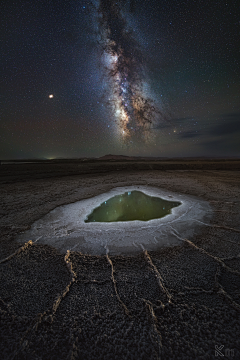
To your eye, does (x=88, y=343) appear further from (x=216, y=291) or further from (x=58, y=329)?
(x=216, y=291)

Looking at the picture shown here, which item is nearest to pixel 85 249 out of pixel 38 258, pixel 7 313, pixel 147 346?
pixel 38 258

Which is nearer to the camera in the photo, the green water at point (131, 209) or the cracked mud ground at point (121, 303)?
the cracked mud ground at point (121, 303)

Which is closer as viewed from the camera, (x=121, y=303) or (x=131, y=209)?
(x=121, y=303)

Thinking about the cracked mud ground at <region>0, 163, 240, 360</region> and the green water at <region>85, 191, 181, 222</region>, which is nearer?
the cracked mud ground at <region>0, 163, 240, 360</region>
